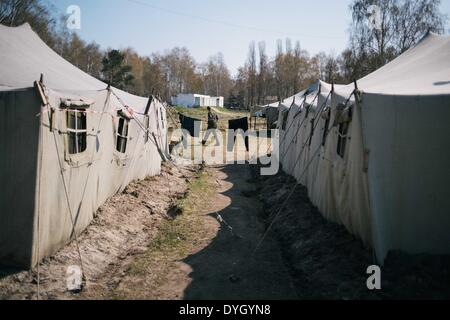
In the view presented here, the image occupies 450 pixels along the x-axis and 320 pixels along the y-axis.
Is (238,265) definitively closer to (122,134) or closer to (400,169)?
(400,169)

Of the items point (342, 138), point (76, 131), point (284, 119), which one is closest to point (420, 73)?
point (342, 138)

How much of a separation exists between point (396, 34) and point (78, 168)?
1162 inches

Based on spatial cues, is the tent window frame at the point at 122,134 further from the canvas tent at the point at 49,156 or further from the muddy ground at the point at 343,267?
the muddy ground at the point at 343,267

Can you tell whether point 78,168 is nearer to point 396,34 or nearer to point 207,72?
point 396,34

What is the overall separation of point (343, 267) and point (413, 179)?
1.51 metres

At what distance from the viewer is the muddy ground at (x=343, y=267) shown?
4430 millimetres

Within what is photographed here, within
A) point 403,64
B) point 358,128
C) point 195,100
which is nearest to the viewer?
point 358,128

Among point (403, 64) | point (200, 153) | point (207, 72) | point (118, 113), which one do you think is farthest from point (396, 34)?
point (207, 72)

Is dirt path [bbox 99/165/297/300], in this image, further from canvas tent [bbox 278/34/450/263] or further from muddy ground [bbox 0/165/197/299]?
canvas tent [bbox 278/34/450/263]

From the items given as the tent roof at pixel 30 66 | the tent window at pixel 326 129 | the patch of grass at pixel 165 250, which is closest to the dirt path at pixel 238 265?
the patch of grass at pixel 165 250

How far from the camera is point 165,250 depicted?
6.62 metres

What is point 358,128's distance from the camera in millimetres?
5527

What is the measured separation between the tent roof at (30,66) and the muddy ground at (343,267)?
466 centimetres

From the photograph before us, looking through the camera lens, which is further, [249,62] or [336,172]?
[249,62]
